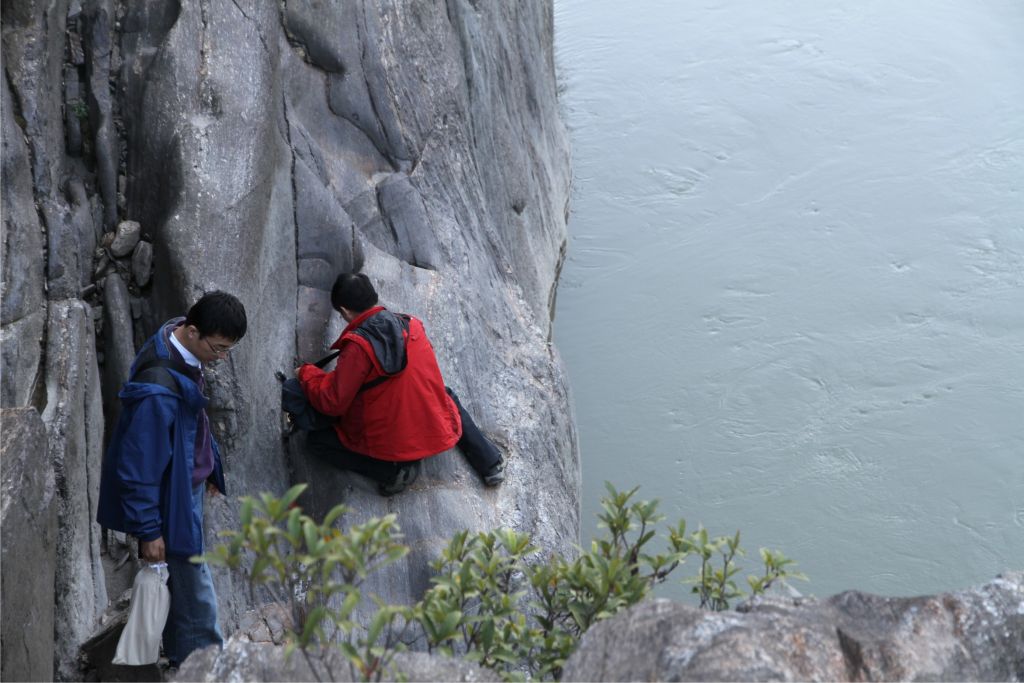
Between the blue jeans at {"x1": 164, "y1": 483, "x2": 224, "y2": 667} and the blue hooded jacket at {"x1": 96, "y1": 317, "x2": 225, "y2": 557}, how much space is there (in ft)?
0.42

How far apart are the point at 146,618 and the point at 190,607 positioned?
251 millimetres

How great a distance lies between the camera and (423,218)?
30.2 ft

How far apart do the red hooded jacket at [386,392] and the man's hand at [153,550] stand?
148cm

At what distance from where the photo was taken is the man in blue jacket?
5.14 meters

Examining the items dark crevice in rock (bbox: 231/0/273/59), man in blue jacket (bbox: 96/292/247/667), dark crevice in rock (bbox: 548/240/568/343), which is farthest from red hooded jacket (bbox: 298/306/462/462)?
dark crevice in rock (bbox: 548/240/568/343)

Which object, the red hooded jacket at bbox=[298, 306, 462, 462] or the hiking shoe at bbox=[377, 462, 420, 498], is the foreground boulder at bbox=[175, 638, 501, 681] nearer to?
the red hooded jacket at bbox=[298, 306, 462, 462]

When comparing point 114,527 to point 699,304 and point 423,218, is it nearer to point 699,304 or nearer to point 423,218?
point 423,218

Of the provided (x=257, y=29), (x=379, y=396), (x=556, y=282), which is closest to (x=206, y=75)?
(x=257, y=29)

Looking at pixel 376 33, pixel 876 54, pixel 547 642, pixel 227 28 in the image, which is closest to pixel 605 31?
pixel 876 54

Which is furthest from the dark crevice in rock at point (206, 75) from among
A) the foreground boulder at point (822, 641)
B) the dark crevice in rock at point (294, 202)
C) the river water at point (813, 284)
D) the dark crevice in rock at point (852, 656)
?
the river water at point (813, 284)

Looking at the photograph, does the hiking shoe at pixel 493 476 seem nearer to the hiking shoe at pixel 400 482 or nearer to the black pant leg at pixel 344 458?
the hiking shoe at pixel 400 482

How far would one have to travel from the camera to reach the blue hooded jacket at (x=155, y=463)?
514 cm

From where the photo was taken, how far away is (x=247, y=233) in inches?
283

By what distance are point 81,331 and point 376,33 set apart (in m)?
3.94
